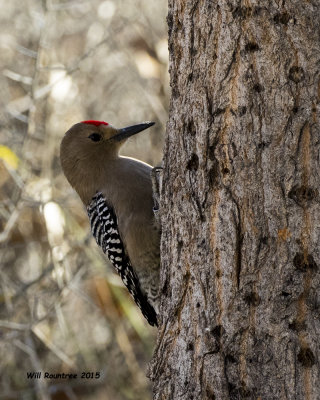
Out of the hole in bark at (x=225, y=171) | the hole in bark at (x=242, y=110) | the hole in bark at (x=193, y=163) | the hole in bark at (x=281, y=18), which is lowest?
the hole in bark at (x=225, y=171)

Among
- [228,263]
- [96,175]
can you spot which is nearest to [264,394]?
[228,263]

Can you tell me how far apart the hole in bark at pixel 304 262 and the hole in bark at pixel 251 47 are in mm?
929

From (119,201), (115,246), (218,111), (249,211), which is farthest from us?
(115,246)

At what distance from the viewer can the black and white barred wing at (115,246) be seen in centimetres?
468

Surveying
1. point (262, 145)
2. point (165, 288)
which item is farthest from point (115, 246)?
point (262, 145)

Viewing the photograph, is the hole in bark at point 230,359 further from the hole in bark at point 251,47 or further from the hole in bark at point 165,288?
the hole in bark at point 251,47

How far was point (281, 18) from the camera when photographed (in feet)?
9.67

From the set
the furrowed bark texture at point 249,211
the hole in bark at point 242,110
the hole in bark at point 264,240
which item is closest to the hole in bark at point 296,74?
the furrowed bark texture at point 249,211

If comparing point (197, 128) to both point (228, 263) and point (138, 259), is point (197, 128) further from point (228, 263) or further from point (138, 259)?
point (138, 259)

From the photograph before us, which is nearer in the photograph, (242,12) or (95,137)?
(242,12)

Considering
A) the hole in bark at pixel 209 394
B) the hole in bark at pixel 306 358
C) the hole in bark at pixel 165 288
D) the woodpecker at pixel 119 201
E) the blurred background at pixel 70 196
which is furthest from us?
the blurred background at pixel 70 196

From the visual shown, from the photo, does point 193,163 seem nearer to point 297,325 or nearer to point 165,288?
point 165,288

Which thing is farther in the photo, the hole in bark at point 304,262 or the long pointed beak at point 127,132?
the long pointed beak at point 127,132

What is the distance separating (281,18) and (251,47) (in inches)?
7.2
